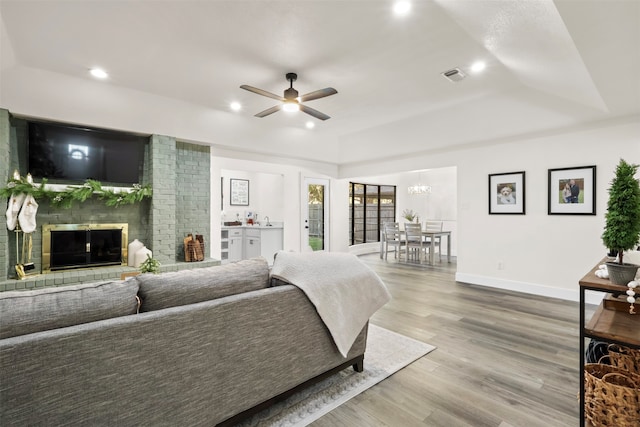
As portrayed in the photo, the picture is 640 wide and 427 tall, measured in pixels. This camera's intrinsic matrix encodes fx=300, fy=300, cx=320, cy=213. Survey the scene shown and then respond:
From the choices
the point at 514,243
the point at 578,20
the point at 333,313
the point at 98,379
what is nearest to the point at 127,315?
the point at 98,379

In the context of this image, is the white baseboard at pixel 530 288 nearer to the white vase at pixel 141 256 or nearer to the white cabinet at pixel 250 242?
the white cabinet at pixel 250 242

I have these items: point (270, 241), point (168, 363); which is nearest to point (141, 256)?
point (270, 241)

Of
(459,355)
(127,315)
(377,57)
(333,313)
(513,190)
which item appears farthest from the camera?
(513,190)

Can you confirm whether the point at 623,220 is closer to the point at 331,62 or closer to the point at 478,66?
the point at 478,66

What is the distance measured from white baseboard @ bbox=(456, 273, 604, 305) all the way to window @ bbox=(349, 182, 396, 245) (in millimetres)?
3916

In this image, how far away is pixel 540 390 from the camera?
6.48 feet

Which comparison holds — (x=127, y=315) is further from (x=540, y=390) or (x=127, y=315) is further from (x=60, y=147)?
(x=60, y=147)

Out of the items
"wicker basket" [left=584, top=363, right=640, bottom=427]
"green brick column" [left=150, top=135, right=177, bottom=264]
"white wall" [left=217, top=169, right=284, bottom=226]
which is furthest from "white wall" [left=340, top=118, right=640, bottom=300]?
"green brick column" [left=150, top=135, right=177, bottom=264]

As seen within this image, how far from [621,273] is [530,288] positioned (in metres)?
3.34

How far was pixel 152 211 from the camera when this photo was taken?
4336 mm

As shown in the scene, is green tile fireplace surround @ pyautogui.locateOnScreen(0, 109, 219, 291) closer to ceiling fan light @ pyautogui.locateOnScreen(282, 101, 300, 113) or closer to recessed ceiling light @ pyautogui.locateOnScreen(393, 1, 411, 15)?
ceiling fan light @ pyautogui.locateOnScreen(282, 101, 300, 113)

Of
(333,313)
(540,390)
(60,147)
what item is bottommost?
(540,390)

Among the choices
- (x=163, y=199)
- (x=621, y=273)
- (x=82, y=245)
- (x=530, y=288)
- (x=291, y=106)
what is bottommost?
(x=530, y=288)

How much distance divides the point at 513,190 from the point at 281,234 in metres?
4.24
